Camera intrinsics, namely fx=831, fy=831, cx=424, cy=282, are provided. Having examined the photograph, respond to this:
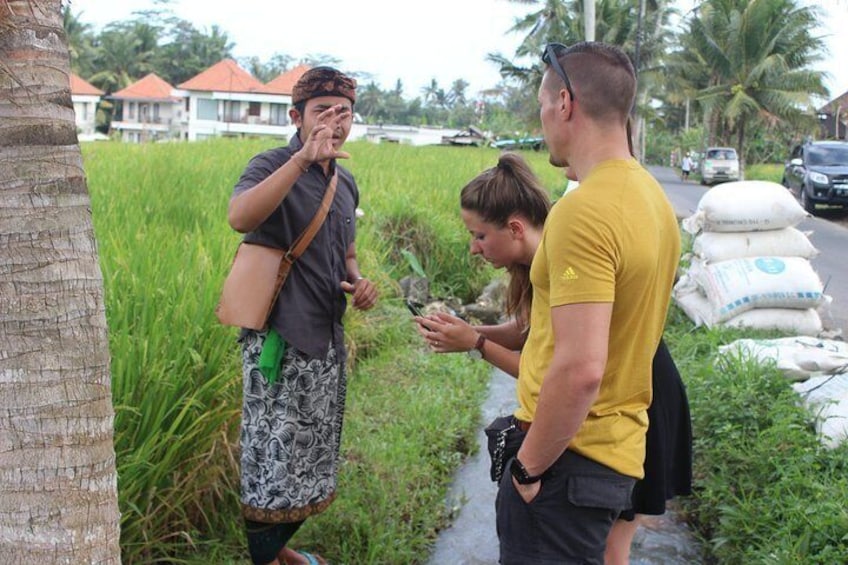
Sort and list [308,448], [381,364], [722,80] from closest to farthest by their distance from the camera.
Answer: [308,448]
[381,364]
[722,80]

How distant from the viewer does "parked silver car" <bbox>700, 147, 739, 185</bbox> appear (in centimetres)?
2839

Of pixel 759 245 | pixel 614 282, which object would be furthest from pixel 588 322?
pixel 759 245

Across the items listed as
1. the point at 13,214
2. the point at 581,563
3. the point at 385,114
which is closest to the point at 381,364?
the point at 581,563

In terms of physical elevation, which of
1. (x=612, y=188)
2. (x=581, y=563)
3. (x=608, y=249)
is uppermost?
(x=612, y=188)

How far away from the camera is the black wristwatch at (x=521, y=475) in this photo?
1.74 metres

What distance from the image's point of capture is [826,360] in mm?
3936

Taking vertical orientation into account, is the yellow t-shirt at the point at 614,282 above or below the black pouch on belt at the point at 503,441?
above

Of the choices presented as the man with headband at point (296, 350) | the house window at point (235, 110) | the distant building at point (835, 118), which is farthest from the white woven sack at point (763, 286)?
the house window at point (235, 110)

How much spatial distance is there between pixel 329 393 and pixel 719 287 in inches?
140

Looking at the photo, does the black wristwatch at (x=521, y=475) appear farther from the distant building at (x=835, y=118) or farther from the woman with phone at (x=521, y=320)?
the distant building at (x=835, y=118)

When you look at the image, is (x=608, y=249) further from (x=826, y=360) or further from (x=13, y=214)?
(x=826, y=360)

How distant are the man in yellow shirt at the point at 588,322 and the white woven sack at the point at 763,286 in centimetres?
378

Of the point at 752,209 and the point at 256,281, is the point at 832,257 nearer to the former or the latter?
the point at 752,209

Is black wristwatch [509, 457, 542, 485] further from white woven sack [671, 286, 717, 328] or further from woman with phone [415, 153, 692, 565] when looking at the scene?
white woven sack [671, 286, 717, 328]
